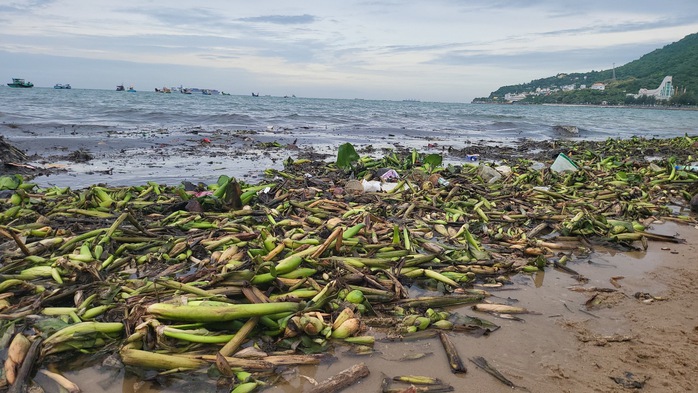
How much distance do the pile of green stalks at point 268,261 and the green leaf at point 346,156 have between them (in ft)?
4.59

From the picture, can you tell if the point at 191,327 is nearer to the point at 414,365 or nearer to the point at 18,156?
the point at 414,365

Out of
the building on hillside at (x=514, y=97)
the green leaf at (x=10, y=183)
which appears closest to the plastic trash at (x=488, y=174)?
the green leaf at (x=10, y=183)

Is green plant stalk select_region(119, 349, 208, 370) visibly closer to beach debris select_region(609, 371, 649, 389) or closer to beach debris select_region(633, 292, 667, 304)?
beach debris select_region(609, 371, 649, 389)

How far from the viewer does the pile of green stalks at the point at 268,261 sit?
2551mm

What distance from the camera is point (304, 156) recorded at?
457 inches

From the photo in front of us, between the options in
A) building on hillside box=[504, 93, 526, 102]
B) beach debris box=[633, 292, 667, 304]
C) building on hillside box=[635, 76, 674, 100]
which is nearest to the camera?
beach debris box=[633, 292, 667, 304]

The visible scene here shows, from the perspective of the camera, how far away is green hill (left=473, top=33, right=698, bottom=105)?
88.3 metres

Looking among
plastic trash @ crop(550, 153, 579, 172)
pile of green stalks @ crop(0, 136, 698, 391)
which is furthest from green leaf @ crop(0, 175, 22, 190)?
plastic trash @ crop(550, 153, 579, 172)

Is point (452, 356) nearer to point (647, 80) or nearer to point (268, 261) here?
point (268, 261)

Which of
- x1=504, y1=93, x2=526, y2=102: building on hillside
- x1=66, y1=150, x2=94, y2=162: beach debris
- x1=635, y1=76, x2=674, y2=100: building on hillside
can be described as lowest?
x1=66, y1=150, x2=94, y2=162: beach debris

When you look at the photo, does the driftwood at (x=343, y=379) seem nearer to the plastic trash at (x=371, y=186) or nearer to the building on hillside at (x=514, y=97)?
the plastic trash at (x=371, y=186)

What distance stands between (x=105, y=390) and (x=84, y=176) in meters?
7.60

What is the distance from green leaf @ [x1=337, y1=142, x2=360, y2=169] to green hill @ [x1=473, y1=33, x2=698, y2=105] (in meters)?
99.1

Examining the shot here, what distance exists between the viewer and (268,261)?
11.1ft
